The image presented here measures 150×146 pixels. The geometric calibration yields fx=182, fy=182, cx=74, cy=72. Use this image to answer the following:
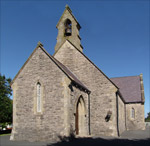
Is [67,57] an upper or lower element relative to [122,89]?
upper

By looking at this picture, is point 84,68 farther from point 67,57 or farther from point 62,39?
point 62,39

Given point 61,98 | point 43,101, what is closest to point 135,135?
point 61,98

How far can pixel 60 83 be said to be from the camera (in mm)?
15867

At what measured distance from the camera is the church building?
50.5 ft

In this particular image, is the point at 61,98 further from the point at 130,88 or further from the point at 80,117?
the point at 130,88

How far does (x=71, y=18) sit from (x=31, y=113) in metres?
13.8

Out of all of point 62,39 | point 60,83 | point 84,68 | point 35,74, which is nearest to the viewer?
point 60,83

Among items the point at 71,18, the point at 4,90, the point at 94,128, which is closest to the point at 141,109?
the point at 94,128

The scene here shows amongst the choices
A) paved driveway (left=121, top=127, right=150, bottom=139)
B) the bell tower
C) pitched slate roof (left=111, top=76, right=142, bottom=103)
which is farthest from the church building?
pitched slate roof (left=111, top=76, right=142, bottom=103)

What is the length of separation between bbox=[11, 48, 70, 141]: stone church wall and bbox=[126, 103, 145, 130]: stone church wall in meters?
20.4

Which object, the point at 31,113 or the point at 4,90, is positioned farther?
the point at 4,90

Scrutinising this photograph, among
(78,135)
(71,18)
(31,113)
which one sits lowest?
(78,135)

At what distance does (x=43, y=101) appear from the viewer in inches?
632

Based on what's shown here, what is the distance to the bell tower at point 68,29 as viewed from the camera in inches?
934
